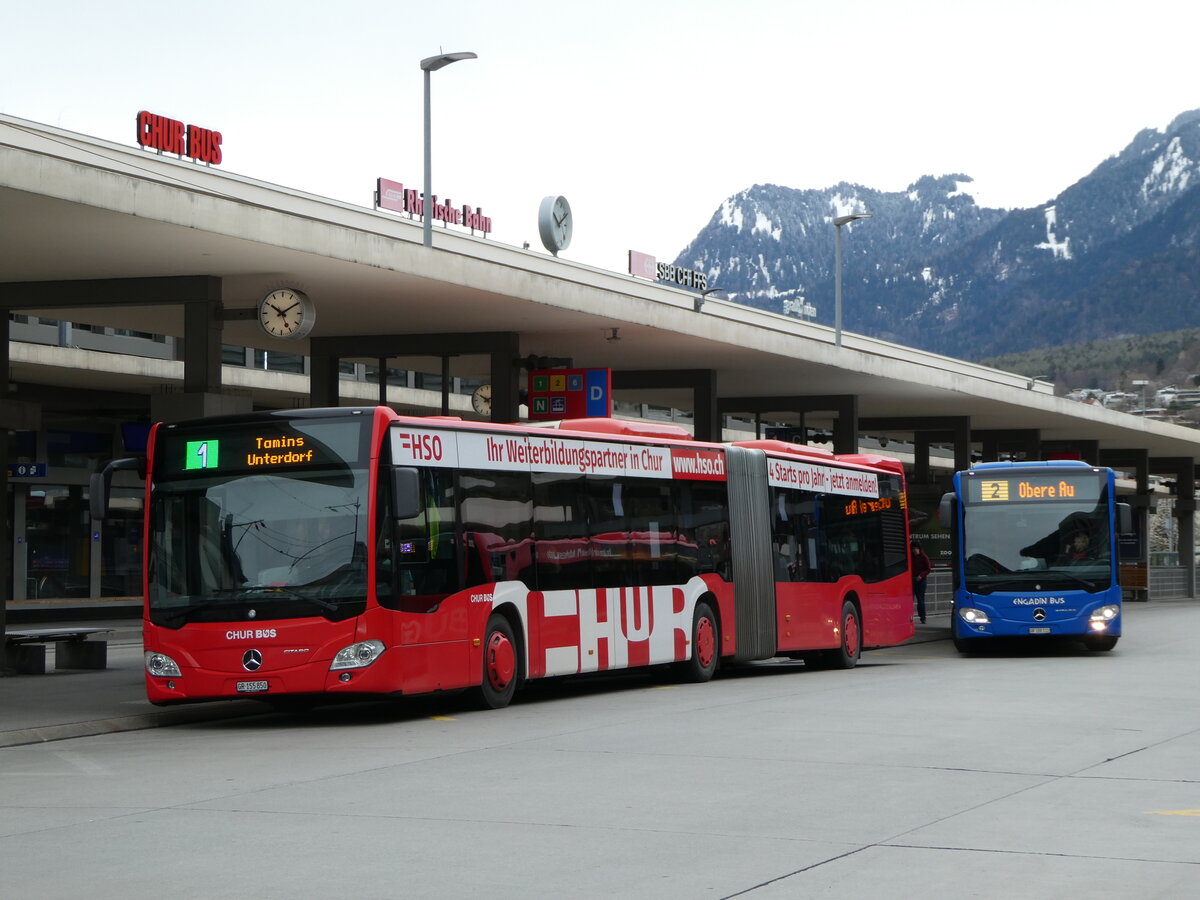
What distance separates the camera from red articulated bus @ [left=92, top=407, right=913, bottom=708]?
1536cm

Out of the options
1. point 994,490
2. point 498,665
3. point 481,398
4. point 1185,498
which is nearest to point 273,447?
point 498,665

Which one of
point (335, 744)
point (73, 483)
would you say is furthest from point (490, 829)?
point (73, 483)

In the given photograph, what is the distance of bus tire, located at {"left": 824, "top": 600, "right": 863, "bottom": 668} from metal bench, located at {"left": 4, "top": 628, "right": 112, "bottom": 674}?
33.3 feet

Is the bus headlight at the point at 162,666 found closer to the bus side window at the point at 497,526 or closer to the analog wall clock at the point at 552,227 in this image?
the bus side window at the point at 497,526

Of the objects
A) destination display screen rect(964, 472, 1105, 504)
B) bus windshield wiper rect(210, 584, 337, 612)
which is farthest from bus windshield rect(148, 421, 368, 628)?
destination display screen rect(964, 472, 1105, 504)

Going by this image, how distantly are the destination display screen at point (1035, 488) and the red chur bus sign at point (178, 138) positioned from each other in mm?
21222

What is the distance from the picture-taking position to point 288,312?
2255cm

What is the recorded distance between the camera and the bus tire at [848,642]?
25.2 metres

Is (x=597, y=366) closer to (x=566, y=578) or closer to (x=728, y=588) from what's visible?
(x=728, y=588)

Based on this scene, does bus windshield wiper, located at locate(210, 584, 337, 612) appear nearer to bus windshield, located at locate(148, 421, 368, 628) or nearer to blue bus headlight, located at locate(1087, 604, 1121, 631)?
bus windshield, located at locate(148, 421, 368, 628)

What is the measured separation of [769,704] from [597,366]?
60.3 ft

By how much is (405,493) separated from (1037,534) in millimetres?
13896

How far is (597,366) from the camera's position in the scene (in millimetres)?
35250

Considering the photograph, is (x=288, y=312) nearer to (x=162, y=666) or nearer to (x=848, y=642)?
(x=162, y=666)
